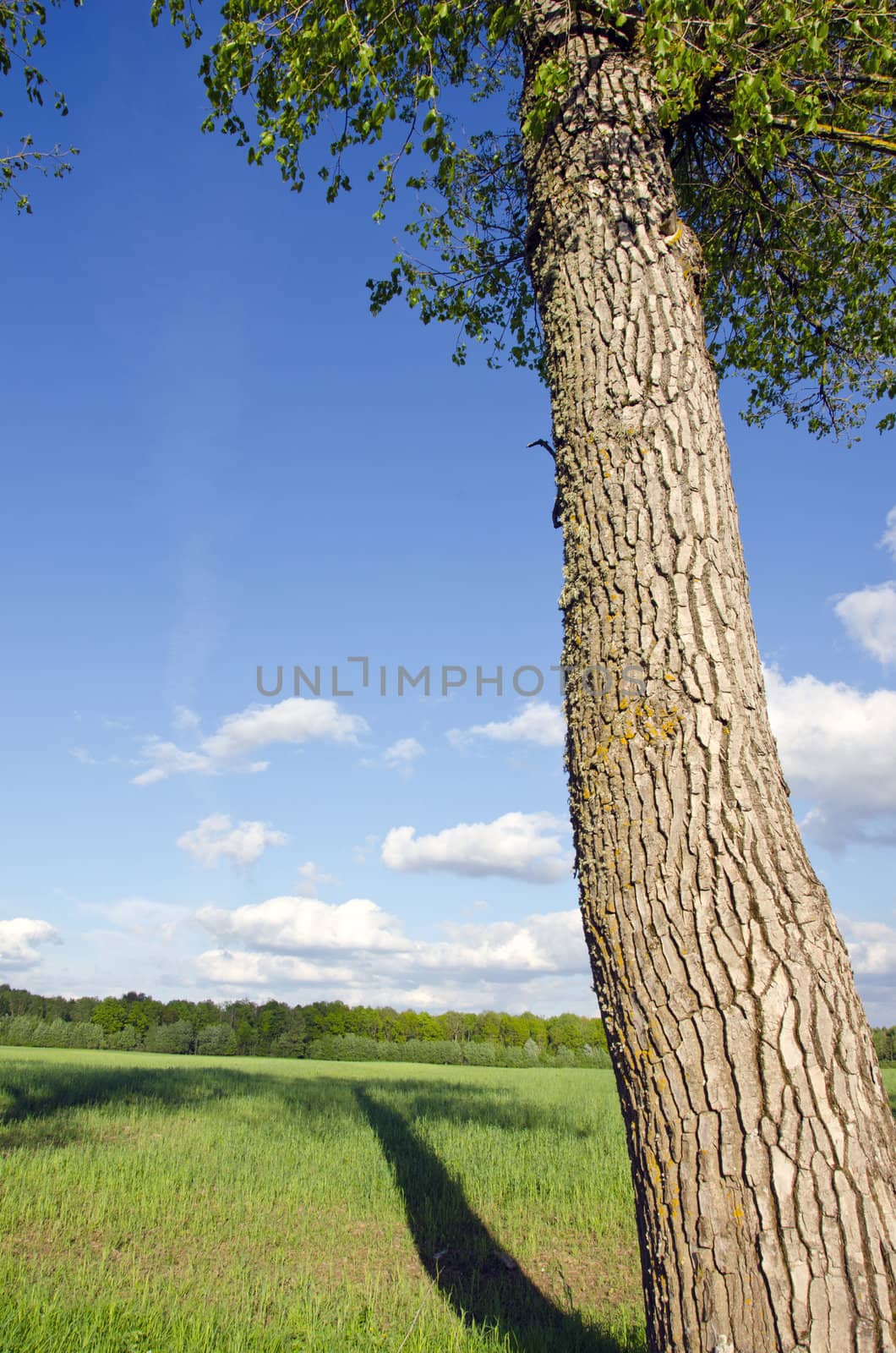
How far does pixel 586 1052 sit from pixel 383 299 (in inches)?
1852

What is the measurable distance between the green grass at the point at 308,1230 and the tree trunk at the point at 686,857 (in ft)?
8.81

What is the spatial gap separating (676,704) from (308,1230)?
641 centimetres

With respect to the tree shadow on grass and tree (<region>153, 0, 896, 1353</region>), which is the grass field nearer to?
the tree shadow on grass

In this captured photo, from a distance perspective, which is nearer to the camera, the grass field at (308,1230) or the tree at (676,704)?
the tree at (676,704)

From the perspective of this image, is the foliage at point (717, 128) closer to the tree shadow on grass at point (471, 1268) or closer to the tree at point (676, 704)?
the tree at point (676, 704)

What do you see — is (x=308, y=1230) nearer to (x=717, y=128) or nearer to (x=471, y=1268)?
(x=471, y=1268)

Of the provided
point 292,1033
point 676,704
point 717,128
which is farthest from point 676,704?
point 292,1033

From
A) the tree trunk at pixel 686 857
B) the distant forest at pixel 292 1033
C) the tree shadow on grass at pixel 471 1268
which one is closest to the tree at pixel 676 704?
the tree trunk at pixel 686 857

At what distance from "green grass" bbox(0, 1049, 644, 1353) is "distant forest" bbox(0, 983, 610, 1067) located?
113ft

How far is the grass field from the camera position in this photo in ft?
14.4

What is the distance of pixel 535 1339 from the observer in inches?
169

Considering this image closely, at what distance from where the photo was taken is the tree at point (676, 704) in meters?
2.28

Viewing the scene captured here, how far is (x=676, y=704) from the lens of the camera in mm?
2840

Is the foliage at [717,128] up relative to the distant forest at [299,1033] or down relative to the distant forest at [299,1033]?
up
